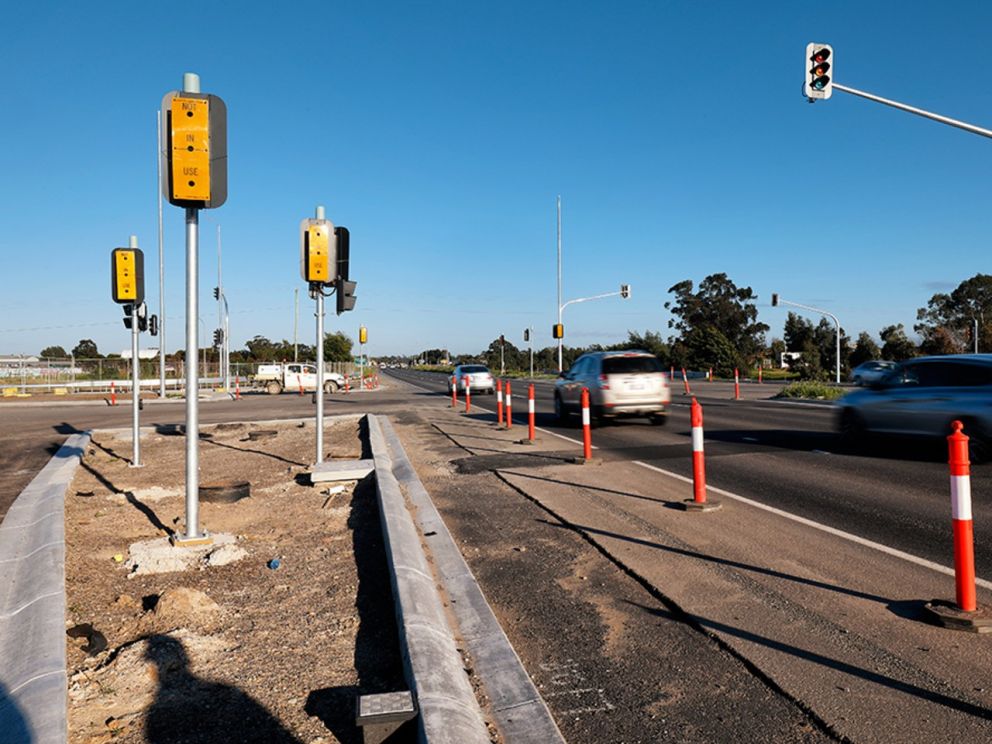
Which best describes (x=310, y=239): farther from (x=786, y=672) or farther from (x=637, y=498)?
(x=786, y=672)

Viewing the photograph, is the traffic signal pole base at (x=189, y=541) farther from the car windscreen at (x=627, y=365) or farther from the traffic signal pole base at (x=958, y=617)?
the car windscreen at (x=627, y=365)

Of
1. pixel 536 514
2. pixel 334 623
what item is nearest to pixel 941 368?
pixel 536 514

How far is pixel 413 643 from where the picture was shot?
373 centimetres

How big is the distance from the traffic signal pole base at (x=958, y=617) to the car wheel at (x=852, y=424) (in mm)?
8767

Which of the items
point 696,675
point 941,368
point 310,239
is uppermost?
point 310,239

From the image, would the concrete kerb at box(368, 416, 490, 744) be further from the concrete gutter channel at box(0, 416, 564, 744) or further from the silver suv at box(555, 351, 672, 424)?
the silver suv at box(555, 351, 672, 424)

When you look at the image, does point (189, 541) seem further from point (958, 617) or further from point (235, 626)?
point (958, 617)

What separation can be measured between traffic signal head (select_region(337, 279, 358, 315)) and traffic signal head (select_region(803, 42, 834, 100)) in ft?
36.6

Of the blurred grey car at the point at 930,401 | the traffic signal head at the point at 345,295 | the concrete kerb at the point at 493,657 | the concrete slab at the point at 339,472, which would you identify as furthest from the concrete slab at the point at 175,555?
the blurred grey car at the point at 930,401

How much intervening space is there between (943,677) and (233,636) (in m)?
3.70

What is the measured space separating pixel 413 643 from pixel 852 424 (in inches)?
445

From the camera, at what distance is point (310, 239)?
9750mm

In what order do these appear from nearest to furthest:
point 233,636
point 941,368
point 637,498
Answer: point 233,636 < point 637,498 < point 941,368

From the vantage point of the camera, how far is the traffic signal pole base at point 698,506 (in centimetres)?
771
